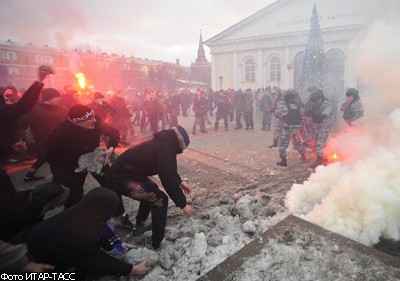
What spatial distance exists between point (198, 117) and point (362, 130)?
6.69 metres

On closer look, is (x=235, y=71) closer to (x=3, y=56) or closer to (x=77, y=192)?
(x=77, y=192)

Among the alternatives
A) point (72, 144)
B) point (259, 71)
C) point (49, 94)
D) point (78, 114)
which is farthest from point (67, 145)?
point (259, 71)

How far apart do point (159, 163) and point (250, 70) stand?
101 feet

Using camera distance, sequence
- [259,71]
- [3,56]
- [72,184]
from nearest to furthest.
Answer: [72,184]
[259,71]
[3,56]

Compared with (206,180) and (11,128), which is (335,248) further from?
(11,128)

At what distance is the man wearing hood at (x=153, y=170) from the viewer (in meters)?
3.18

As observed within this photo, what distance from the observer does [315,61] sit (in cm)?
1499

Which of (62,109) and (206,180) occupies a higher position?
(62,109)


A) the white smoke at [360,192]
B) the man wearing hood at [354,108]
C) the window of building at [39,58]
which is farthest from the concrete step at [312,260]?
the window of building at [39,58]

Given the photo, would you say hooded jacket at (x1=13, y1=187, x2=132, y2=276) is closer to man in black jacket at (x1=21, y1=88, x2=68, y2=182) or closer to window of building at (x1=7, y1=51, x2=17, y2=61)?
man in black jacket at (x1=21, y1=88, x2=68, y2=182)

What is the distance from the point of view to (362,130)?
6.82 m

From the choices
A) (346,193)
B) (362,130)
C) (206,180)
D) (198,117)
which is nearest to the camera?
(346,193)

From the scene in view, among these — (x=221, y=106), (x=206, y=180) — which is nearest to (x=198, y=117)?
(x=221, y=106)

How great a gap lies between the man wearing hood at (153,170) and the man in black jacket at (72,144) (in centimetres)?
55
